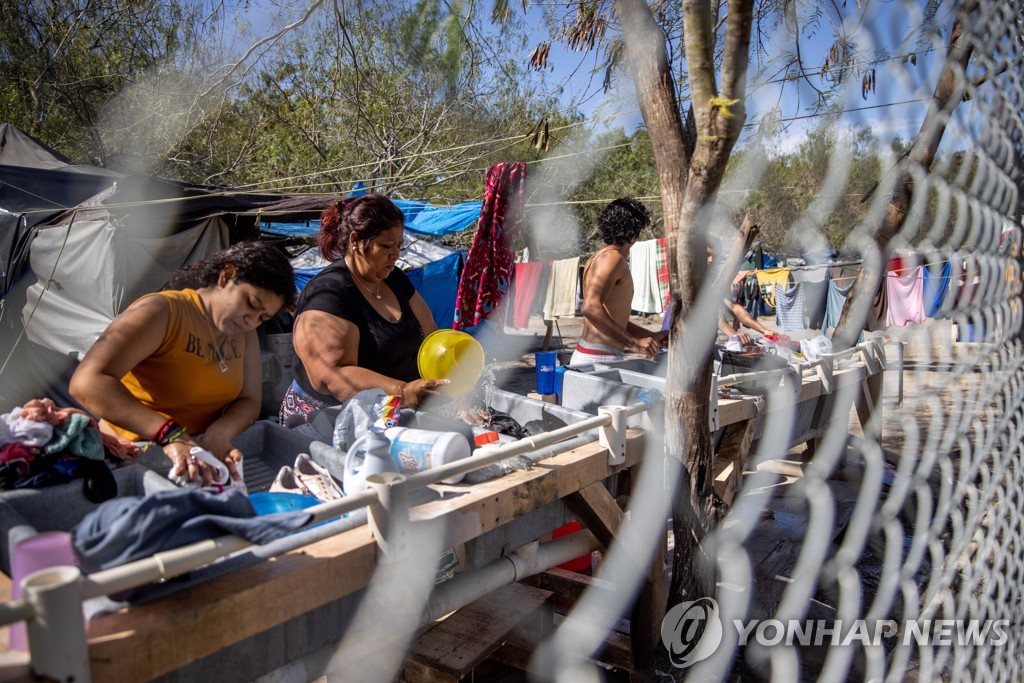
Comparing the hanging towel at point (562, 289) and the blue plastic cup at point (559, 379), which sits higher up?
the hanging towel at point (562, 289)

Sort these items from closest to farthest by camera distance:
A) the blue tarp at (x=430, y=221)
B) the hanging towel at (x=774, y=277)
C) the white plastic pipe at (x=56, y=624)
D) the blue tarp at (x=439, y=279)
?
1. the white plastic pipe at (x=56, y=624)
2. the blue tarp at (x=430, y=221)
3. the blue tarp at (x=439, y=279)
4. the hanging towel at (x=774, y=277)

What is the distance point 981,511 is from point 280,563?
54.4 inches

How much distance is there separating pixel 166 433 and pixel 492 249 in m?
3.05

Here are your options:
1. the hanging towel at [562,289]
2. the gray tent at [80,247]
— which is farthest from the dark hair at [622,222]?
the hanging towel at [562,289]

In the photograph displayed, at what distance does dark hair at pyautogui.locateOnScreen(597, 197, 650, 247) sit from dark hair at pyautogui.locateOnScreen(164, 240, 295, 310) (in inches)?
66.2

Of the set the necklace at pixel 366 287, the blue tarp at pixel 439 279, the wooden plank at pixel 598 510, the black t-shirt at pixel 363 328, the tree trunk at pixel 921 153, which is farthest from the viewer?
the blue tarp at pixel 439 279

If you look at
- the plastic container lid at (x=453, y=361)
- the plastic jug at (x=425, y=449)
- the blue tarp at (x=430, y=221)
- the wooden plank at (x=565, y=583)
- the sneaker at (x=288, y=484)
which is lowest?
the wooden plank at (x=565, y=583)

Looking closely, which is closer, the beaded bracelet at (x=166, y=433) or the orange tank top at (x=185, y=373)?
the beaded bracelet at (x=166, y=433)

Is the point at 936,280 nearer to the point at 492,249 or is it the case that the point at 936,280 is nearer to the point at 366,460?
the point at 366,460

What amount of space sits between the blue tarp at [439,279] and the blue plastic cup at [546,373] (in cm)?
509

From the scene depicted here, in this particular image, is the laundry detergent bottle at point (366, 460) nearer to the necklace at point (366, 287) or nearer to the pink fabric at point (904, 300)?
the necklace at point (366, 287)

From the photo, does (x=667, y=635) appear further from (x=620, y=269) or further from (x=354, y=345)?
(x=620, y=269)

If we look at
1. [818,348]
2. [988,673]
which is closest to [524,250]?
[818,348]

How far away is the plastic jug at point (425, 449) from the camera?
1.71m
